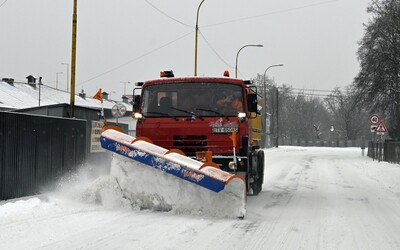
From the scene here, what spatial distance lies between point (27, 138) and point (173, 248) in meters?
6.04

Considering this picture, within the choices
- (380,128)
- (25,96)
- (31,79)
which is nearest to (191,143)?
(380,128)

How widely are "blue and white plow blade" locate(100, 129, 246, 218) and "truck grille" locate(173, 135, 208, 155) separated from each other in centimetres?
82

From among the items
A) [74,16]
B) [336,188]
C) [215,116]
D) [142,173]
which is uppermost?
[74,16]

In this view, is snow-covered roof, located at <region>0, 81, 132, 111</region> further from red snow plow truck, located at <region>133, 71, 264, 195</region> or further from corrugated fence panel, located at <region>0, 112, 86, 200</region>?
red snow plow truck, located at <region>133, 71, 264, 195</region>

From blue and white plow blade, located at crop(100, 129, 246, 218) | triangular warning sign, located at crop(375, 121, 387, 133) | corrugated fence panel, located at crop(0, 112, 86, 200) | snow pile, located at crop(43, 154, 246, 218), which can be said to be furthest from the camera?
triangular warning sign, located at crop(375, 121, 387, 133)

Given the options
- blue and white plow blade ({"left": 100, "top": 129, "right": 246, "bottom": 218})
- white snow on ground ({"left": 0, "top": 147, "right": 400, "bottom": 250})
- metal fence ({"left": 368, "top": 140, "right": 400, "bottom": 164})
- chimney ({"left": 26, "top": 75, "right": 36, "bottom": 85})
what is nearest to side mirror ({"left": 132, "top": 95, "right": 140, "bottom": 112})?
blue and white plow blade ({"left": 100, "top": 129, "right": 246, "bottom": 218})

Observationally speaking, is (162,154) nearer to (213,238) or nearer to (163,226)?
(163,226)

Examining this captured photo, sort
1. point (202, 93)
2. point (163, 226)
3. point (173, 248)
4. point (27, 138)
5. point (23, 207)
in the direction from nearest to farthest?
1. point (173, 248)
2. point (163, 226)
3. point (23, 207)
4. point (202, 93)
5. point (27, 138)

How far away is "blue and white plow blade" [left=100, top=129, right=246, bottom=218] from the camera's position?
7.70 meters

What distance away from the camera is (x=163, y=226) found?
713cm

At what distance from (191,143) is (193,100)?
0.91 metres

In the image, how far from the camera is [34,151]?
1096cm

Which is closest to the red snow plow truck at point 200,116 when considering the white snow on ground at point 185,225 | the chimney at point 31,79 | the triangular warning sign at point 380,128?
the white snow on ground at point 185,225

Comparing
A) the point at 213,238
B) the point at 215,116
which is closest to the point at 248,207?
the point at 215,116
